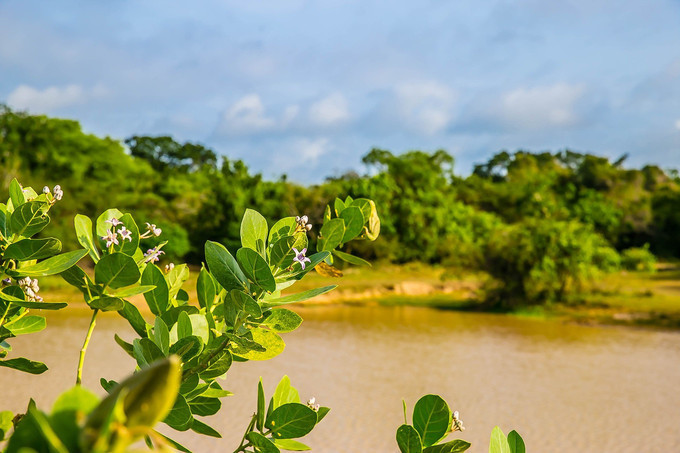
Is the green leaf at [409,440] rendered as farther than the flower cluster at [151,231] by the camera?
No

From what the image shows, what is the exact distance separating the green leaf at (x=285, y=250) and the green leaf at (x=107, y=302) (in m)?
0.14

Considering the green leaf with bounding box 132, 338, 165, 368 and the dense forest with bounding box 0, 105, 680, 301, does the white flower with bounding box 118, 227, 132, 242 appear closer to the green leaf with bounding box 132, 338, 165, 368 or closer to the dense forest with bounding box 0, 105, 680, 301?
the green leaf with bounding box 132, 338, 165, 368

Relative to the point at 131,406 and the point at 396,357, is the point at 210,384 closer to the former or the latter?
the point at 131,406

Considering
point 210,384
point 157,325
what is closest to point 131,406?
point 157,325

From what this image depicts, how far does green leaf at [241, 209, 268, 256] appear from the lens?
56 centimetres

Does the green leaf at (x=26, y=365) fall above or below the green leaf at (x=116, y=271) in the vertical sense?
below

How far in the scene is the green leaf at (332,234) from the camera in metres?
0.61

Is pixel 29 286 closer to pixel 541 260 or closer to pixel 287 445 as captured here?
pixel 287 445

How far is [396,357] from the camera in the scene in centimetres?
744

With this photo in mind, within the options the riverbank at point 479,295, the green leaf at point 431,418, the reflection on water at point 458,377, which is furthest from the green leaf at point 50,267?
the riverbank at point 479,295

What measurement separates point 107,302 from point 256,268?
0.56 feet

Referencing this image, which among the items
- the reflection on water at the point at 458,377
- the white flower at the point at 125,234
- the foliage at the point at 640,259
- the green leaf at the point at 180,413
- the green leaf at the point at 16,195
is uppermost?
the green leaf at the point at 16,195

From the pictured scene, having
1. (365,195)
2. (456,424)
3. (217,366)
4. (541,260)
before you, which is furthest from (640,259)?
(217,366)

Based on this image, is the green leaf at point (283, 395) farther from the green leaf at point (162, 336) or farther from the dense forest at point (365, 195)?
the dense forest at point (365, 195)
